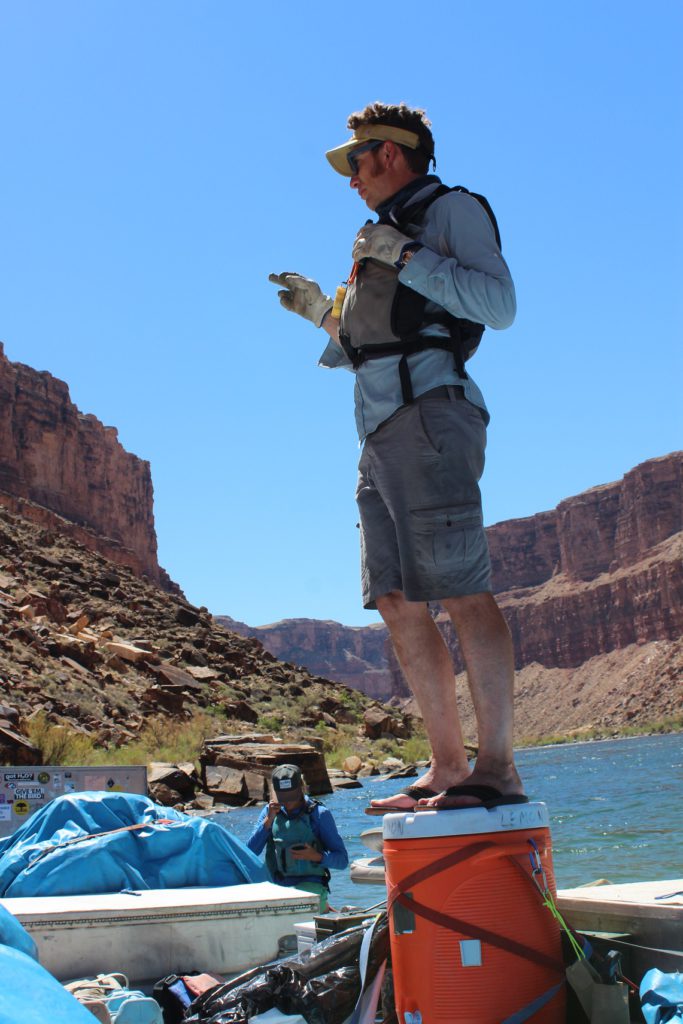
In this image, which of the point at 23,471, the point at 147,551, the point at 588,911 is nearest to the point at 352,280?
the point at 588,911

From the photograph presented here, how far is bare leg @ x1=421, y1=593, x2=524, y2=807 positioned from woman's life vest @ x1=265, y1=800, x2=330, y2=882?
411cm

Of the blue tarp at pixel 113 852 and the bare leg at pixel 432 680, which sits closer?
the bare leg at pixel 432 680

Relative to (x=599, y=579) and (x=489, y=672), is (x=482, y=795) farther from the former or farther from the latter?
(x=599, y=579)

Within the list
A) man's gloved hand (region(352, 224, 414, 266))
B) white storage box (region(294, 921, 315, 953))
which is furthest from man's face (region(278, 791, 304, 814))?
man's gloved hand (region(352, 224, 414, 266))

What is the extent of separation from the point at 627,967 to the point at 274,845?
14.1 feet

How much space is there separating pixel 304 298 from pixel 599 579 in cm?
14282

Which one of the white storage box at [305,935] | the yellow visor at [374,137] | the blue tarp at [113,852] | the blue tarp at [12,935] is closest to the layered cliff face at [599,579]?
the blue tarp at [113,852]

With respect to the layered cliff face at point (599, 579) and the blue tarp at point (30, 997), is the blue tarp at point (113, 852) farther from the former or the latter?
the layered cliff face at point (599, 579)

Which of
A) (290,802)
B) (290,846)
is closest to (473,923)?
(290,846)

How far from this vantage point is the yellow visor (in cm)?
288

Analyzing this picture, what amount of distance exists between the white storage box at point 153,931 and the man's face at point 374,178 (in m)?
2.71

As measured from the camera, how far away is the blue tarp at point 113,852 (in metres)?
4.56

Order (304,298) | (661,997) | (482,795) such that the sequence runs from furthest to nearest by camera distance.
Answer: (304,298)
(482,795)
(661,997)

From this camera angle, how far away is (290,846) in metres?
6.42
